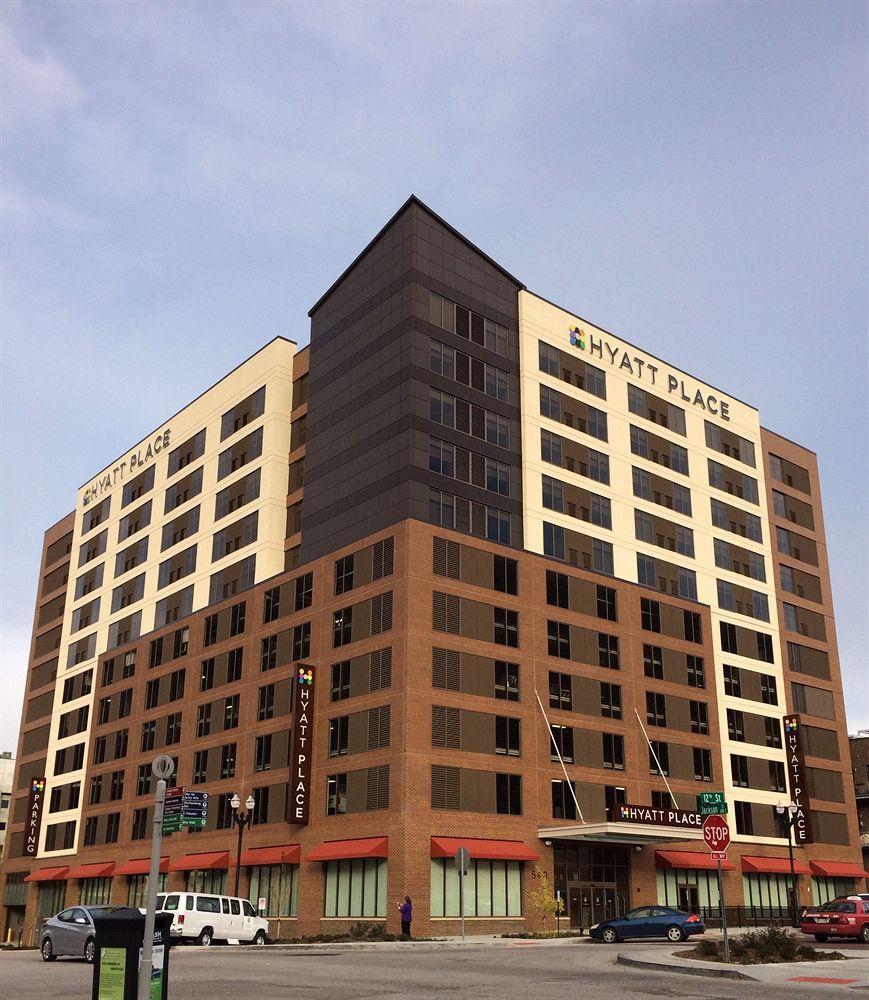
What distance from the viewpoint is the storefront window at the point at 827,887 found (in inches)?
2948

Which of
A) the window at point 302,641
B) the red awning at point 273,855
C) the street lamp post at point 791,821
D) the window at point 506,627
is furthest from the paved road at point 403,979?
the street lamp post at point 791,821

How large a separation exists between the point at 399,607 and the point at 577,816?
15.9 m

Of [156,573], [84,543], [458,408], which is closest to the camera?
[458,408]

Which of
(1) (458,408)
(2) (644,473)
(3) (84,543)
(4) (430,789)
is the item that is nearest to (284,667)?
(4) (430,789)

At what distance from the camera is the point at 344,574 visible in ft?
208

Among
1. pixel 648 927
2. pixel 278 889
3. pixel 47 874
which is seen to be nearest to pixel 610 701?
pixel 648 927

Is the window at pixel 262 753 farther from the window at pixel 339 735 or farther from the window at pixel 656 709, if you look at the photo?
the window at pixel 656 709

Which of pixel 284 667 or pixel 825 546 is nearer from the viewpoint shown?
pixel 284 667

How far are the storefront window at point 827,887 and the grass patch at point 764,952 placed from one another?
154 ft

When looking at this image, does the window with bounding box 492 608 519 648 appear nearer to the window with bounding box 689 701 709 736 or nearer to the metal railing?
the window with bounding box 689 701 709 736

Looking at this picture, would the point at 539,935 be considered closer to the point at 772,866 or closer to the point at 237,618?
the point at 772,866

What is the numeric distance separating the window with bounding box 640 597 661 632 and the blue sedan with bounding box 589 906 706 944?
27293 millimetres

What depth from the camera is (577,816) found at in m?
61.0

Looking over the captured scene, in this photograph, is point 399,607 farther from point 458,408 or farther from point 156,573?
point 156,573
